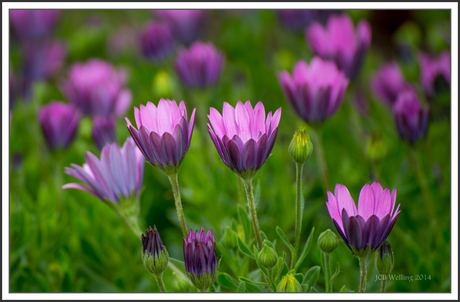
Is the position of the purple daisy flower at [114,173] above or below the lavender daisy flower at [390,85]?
below

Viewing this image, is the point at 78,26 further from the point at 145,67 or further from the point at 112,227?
the point at 112,227

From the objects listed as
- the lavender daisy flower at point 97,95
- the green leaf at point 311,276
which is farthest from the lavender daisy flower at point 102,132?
the green leaf at point 311,276

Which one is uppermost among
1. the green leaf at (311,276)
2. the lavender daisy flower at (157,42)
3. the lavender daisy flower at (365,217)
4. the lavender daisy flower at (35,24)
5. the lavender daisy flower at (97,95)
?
the lavender daisy flower at (35,24)

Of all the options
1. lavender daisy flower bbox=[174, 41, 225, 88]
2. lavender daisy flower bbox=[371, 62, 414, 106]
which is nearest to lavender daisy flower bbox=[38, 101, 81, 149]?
lavender daisy flower bbox=[174, 41, 225, 88]

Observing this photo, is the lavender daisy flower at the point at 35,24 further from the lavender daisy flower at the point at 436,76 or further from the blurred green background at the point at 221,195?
the lavender daisy flower at the point at 436,76

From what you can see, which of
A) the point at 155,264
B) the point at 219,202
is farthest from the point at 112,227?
the point at 155,264

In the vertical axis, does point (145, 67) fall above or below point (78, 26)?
below

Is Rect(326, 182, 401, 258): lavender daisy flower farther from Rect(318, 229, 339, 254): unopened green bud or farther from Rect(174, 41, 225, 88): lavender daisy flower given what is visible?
Rect(174, 41, 225, 88): lavender daisy flower
